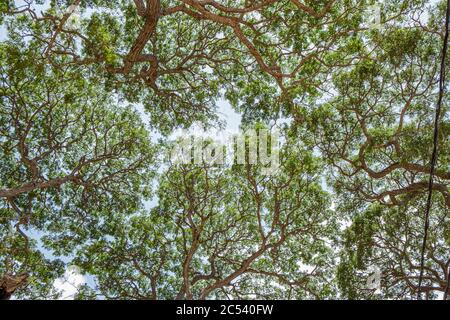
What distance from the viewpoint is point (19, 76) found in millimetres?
9562

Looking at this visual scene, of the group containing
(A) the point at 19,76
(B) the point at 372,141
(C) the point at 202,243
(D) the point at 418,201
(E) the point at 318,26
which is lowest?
(C) the point at 202,243

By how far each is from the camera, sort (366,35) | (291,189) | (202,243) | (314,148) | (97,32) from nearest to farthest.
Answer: (97,32)
(366,35)
(314,148)
(291,189)
(202,243)

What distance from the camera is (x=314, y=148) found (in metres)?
10.4

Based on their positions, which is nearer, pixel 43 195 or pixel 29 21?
pixel 29 21

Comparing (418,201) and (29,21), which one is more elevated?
(29,21)

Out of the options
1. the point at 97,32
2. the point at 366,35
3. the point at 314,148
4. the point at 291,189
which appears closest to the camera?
the point at 97,32

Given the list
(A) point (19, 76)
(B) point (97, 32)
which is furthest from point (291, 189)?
(A) point (19, 76)

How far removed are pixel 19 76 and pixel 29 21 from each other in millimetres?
1281

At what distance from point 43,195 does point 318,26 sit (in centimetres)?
812

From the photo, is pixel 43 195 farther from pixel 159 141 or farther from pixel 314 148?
pixel 314 148

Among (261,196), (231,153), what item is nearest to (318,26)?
(231,153)

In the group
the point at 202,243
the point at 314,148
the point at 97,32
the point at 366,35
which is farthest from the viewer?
the point at 202,243

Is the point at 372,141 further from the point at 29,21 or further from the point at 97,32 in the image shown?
the point at 29,21

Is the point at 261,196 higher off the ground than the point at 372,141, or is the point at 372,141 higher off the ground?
the point at 372,141
